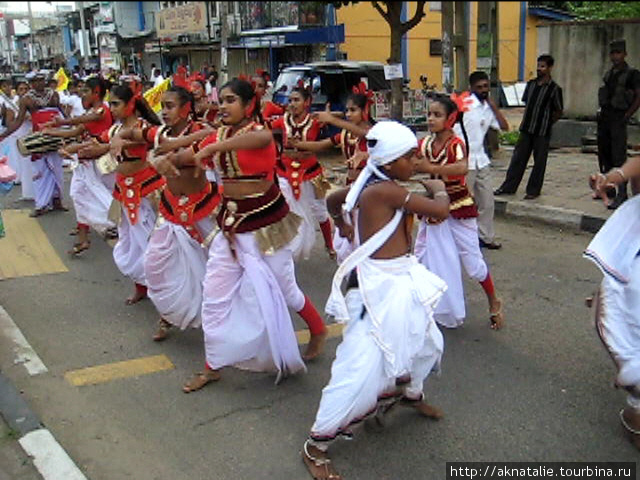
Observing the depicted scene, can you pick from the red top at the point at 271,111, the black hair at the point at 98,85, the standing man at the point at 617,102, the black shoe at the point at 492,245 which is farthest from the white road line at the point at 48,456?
the standing man at the point at 617,102

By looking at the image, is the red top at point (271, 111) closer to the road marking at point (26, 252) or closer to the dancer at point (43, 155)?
→ the road marking at point (26, 252)

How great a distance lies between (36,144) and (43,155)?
4.09 feet

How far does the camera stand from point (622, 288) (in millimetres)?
3371

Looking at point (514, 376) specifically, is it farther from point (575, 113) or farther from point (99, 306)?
point (575, 113)

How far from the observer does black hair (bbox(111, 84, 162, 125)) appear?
221 inches

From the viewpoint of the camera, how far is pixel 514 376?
427 cm

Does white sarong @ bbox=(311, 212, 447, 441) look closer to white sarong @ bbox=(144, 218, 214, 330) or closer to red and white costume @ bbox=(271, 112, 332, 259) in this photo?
white sarong @ bbox=(144, 218, 214, 330)

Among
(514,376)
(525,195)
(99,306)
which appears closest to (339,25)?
(525,195)

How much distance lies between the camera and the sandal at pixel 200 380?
166 inches

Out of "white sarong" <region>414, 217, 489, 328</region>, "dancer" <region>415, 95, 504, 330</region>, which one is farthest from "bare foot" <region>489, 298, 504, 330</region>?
"white sarong" <region>414, 217, 489, 328</region>

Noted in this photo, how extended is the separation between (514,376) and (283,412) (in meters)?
1.50

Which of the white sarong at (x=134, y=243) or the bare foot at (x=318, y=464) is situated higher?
the white sarong at (x=134, y=243)

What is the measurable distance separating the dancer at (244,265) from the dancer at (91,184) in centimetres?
316

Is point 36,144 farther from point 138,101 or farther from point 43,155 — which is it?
point 138,101
